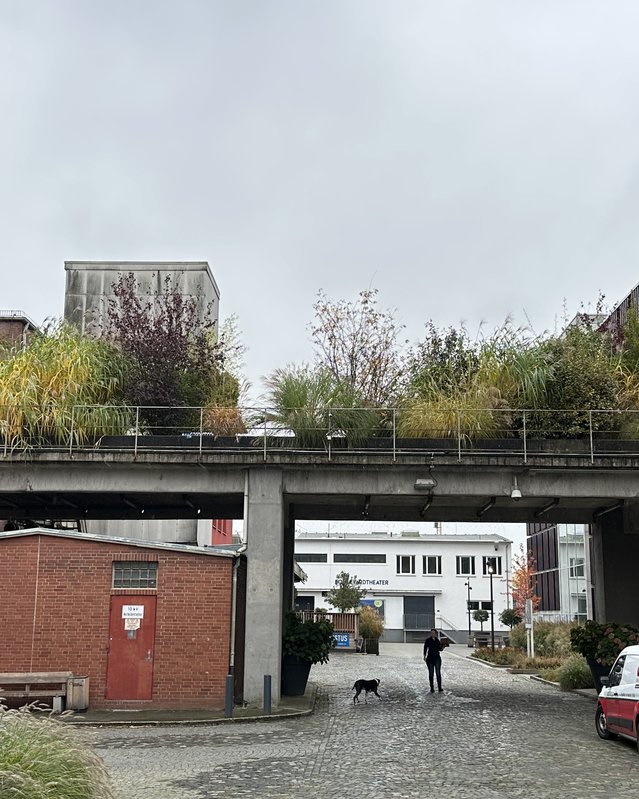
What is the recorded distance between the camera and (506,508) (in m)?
Answer: 26.9

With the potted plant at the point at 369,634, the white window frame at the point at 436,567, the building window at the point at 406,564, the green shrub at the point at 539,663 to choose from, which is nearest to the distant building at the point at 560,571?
the potted plant at the point at 369,634

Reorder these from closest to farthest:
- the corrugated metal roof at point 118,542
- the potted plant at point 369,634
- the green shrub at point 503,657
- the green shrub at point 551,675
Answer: the corrugated metal roof at point 118,542
the green shrub at point 551,675
the green shrub at point 503,657
the potted plant at point 369,634

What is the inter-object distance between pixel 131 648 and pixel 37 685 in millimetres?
2078

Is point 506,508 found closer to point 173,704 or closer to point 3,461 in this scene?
point 173,704

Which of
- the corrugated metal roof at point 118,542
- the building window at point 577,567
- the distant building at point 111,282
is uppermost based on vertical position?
the distant building at point 111,282

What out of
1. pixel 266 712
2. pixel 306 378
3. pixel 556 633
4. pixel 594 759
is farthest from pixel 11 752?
pixel 556 633

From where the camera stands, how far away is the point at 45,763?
8344mm

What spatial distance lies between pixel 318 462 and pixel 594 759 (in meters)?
10.0

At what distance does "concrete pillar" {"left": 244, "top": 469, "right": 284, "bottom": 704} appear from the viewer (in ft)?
71.0

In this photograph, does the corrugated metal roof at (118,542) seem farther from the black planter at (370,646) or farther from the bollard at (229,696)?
the black planter at (370,646)

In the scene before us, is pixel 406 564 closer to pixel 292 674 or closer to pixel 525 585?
pixel 525 585

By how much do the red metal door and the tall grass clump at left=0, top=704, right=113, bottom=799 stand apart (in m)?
11.6

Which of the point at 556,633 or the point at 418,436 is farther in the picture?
the point at 556,633

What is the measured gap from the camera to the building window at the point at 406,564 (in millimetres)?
83438
